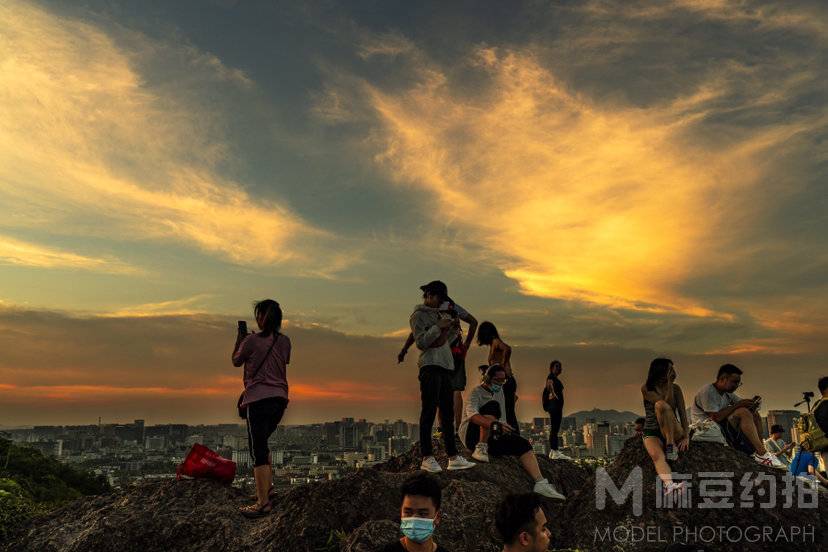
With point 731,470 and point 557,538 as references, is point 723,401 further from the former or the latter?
point 557,538

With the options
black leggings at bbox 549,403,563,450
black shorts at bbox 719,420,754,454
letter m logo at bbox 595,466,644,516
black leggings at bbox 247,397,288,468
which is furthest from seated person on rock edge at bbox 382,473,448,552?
black leggings at bbox 549,403,563,450

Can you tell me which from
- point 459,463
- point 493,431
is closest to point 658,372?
point 493,431

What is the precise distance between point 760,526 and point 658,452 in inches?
61.3

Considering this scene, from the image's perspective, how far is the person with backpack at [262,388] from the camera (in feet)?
29.0

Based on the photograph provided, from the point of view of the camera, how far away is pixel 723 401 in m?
10.7

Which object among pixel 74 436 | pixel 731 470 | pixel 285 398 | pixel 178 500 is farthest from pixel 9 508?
pixel 74 436

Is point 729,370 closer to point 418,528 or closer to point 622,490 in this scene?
point 622,490

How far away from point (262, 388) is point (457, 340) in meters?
4.09

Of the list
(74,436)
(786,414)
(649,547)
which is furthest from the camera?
(74,436)

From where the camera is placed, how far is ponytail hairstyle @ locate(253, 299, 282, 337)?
902cm

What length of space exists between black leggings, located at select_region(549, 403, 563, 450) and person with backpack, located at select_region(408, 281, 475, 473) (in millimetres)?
4762

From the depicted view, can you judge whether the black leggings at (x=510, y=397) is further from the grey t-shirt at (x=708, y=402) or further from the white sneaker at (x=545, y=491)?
the grey t-shirt at (x=708, y=402)

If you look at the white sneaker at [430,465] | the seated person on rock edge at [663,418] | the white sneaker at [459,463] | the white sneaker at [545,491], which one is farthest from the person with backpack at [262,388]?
Result: the seated person on rock edge at [663,418]

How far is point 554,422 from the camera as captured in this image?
1514 cm
